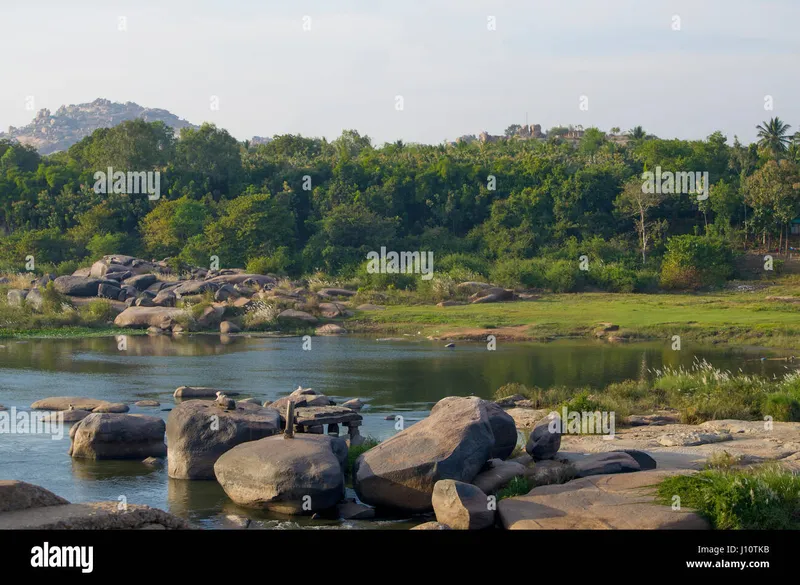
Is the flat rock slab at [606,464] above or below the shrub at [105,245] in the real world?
below

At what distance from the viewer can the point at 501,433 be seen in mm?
15586

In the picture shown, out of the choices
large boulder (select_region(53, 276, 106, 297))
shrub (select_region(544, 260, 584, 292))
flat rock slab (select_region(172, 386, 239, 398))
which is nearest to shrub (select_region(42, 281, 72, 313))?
large boulder (select_region(53, 276, 106, 297))

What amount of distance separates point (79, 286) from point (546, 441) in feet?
109

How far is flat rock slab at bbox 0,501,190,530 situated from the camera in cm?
1063

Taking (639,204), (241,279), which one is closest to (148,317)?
(241,279)

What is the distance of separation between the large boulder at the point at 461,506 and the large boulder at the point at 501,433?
2517 mm

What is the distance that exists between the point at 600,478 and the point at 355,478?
3.68 meters

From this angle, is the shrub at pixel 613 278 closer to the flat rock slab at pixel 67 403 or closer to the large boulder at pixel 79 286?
the large boulder at pixel 79 286

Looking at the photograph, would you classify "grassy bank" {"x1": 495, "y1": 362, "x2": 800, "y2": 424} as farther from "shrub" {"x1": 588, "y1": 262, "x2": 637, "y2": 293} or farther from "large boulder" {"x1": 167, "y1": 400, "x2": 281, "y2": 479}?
"shrub" {"x1": 588, "y1": 262, "x2": 637, "y2": 293}

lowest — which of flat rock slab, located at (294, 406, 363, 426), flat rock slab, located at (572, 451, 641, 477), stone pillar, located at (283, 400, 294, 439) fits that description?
flat rock slab, located at (572, 451, 641, 477)

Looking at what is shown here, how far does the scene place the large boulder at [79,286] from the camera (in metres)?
43.4

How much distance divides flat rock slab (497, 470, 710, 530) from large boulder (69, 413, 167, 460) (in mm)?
7377

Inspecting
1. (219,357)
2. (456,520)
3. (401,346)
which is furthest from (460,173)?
(456,520)

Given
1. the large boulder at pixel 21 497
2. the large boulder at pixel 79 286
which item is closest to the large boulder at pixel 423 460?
the large boulder at pixel 21 497
